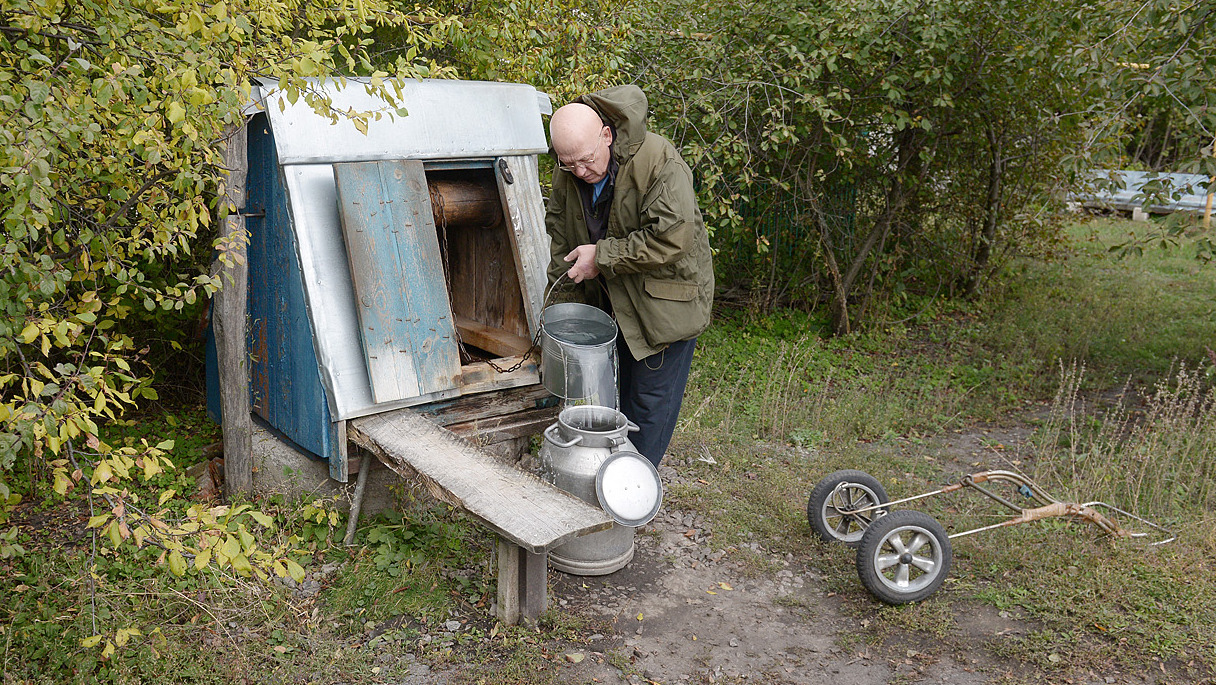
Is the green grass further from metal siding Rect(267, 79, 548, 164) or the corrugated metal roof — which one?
metal siding Rect(267, 79, 548, 164)

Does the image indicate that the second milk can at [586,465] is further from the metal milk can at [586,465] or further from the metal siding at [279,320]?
the metal siding at [279,320]

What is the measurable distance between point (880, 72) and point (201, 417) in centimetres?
583

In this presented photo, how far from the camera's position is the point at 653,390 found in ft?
14.6

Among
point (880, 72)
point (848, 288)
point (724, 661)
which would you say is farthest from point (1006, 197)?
point (724, 661)

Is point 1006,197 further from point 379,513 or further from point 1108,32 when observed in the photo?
point 379,513

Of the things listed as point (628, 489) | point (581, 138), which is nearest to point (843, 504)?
point (628, 489)

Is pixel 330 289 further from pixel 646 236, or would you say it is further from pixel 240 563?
pixel 240 563

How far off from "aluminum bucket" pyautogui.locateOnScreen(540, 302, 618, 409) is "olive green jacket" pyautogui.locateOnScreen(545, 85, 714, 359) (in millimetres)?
149

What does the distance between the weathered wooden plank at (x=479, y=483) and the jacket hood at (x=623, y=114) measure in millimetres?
1558

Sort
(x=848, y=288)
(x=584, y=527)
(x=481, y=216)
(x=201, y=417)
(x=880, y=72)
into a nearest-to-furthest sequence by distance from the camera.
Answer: (x=584, y=527) < (x=481, y=216) < (x=201, y=417) < (x=880, y=72) < (x=848, y=288)

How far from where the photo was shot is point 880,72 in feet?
23.5

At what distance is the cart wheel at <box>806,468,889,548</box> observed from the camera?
14.7 feet

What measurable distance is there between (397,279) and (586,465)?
1.36 metres

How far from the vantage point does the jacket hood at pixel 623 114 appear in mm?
4020
